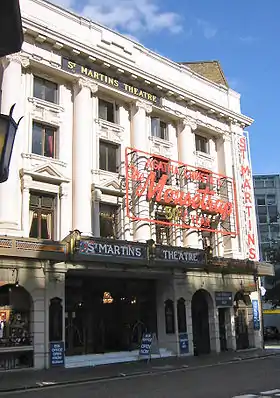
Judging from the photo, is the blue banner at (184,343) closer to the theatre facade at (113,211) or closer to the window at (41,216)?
the theatre facade at (113,211)

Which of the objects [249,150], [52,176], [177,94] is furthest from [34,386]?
[249,150]

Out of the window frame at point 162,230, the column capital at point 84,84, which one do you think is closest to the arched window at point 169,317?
the window frame at point 162,230

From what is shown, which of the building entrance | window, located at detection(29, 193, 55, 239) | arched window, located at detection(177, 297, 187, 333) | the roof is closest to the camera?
window, located at detection(29, 193, 55, 239)

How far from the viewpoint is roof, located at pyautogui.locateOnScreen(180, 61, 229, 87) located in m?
33.7

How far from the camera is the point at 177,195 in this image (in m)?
25.9

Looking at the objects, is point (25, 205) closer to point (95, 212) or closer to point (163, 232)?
point (95, 212)

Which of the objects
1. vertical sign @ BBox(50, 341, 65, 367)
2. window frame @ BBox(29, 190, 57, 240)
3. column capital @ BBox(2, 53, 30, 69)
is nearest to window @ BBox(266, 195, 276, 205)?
window frame @ BBox(29, 190, 57, 240)

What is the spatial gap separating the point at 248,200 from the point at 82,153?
494 inches

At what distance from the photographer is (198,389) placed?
42.8ft

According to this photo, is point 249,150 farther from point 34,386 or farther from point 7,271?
point 34,386

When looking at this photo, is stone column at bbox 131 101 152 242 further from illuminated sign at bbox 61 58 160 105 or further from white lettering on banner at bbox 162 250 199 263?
white lettering on banner at bbox 162 250 199 263

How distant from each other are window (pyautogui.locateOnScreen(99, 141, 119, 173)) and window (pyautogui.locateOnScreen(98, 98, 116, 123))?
4.76ft

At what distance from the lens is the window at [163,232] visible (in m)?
25.9

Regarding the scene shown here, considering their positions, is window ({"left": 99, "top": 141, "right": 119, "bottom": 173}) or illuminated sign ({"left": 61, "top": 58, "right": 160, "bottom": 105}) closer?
illuminated sign ({"left": 61, "top": 58, "right": 160, "bottom": 105})
